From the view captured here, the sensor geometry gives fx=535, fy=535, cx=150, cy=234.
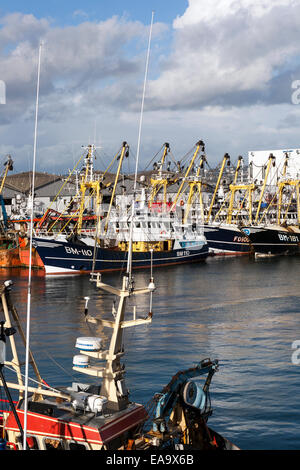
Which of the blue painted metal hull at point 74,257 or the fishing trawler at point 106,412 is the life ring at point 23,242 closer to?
the blue painted metal hull at point 74,257

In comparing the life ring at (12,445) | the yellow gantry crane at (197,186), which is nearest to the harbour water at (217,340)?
the life ring at (12,445)

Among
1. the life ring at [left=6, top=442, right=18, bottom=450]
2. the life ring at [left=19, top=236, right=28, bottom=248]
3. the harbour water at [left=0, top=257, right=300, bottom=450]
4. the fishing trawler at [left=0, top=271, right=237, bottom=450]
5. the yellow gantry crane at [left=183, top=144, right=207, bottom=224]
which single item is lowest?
the harbour water at [left=0, top=257, right=300, bottom=450]

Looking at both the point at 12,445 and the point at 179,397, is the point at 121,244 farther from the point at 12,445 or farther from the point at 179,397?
the point at 12,445

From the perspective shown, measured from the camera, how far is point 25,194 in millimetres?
116875

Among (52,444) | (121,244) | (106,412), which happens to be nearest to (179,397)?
(106,412)

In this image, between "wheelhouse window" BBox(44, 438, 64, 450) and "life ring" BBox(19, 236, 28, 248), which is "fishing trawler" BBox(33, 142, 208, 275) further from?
"wheelhouse window" BBox(44, 438, 64, 450)

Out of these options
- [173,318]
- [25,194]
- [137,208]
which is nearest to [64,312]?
[173,318]

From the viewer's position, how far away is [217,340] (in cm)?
2961

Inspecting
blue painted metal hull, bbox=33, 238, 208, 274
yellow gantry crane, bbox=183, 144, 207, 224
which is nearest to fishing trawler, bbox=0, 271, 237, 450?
blue painted metal hull, bbox=33, 238, 208, 274

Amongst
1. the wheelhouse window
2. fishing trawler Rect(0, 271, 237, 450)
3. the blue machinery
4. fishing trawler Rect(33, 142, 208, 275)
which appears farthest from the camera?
fishing trawler Rect(33, 142, 208, 275)

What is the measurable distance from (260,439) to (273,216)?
4705 inches

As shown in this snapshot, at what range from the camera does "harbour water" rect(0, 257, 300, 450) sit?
758 inches

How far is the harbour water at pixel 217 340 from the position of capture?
1924cm

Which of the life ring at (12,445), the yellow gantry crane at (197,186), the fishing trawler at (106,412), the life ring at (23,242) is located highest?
the yellow gantry crane at (197,186)
